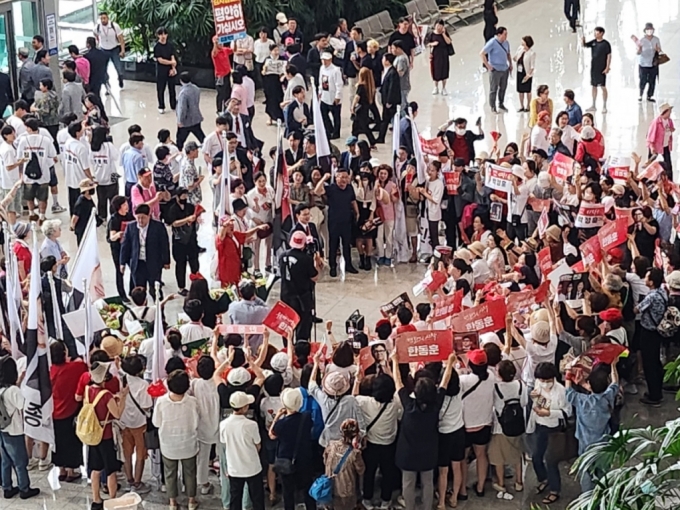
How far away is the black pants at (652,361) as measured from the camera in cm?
1198

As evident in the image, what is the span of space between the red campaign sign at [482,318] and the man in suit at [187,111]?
9128 millimetres

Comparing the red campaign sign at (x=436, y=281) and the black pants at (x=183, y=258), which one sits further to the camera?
the black pants at (x=183, y=258)

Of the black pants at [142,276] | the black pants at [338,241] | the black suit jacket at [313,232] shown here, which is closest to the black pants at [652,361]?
the black suit jacket at [313,232]

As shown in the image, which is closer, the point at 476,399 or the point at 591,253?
the point at 476,399

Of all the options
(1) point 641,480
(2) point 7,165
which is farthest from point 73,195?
(1) point 641,480

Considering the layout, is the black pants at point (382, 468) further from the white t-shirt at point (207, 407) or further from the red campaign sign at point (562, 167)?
the red campaign sign at point (562, 167)

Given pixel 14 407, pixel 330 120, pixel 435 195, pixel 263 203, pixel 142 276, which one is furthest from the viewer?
pixel 330 120

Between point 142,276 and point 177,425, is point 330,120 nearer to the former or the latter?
point 142,276

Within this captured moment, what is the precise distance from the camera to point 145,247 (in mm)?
13555

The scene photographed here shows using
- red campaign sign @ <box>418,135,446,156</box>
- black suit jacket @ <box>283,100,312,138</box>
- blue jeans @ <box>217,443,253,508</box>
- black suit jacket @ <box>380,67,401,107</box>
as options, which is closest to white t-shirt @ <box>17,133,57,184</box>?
black suit jacket @ <box>283,100,312,138</box>

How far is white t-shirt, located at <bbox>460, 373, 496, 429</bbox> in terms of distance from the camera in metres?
10.2

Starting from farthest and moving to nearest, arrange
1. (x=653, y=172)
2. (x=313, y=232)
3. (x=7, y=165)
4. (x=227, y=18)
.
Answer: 1. (x=227, y=18)
2. (x=7, y=165)
3. (x=653, y=172)
4. (x=313, y=232)

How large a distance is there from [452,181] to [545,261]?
9.48 feet

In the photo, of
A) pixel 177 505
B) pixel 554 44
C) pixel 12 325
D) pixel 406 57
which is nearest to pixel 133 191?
pixel 12 325
